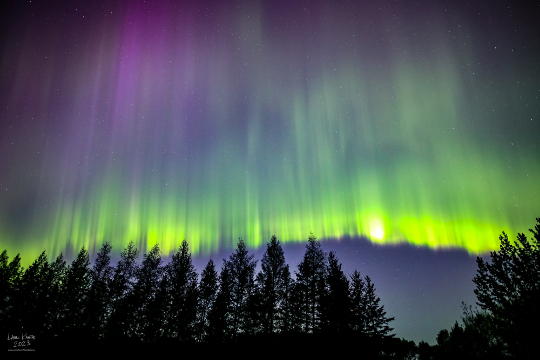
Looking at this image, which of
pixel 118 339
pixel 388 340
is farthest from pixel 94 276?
pixel 388 340

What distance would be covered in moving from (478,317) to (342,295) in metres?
22.2

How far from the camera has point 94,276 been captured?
36.0 m

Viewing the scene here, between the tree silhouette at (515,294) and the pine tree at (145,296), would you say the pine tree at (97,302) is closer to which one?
the pine tree at (145,296)

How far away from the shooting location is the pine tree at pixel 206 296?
29.6 metres

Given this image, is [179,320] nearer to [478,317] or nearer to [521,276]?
[521,276]

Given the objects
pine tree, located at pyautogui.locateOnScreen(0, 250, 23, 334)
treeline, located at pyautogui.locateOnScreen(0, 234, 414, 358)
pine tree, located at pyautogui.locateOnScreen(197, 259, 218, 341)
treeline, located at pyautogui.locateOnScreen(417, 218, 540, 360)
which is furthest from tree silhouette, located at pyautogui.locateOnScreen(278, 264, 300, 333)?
pine tree, located at pyautogui.locateOnScreen(0, 250, 23, 334)

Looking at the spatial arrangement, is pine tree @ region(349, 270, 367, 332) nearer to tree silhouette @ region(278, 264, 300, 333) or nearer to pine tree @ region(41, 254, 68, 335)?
tree silhouette @ region(278, 264, 300, 333)

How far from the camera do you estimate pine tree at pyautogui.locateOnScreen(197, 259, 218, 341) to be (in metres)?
29.6

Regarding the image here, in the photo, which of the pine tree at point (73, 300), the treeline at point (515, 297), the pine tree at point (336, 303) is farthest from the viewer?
the pine tree at point (73, 300)

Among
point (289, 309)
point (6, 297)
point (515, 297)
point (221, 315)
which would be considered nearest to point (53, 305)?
point (6, 297)

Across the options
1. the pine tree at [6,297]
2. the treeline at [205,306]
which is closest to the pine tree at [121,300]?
the treeline at [205,306]

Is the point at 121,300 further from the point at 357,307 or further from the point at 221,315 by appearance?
the point at 357,307

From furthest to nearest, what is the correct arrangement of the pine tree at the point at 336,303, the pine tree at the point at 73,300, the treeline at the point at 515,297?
1. the pine tree at the point at 73,300
2. the pine tree at the point at 336,303
3. the treeline at the point at 515,297

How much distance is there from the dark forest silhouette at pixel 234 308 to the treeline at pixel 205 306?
12 cm
